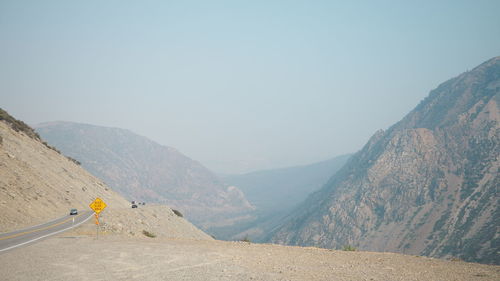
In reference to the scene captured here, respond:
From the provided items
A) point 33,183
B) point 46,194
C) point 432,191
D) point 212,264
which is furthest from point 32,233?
point 432,191

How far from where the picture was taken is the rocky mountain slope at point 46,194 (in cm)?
3422

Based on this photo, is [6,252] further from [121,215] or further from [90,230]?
[121,215]

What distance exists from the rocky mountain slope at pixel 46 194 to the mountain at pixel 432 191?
71.5m

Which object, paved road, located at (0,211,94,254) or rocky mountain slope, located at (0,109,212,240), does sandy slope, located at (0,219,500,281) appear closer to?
paved road, located at (0,211,94,254)

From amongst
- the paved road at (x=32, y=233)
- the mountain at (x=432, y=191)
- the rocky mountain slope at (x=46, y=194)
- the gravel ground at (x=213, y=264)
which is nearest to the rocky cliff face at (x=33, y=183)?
the rocky mountain slope at (x=46, y=194)

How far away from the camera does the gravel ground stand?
14234 millimetres

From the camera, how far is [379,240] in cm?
11800

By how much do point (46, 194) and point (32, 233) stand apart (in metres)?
18.3

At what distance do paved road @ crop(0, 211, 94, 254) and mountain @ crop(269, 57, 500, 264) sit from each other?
8185cm

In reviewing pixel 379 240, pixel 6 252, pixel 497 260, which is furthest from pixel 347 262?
A: pixel 379 240

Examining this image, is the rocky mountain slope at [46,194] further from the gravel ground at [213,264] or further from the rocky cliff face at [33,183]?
the gravel ground at [213,264]

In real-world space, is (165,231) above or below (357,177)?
above

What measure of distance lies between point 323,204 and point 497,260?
91.8m

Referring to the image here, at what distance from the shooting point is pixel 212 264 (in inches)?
660
